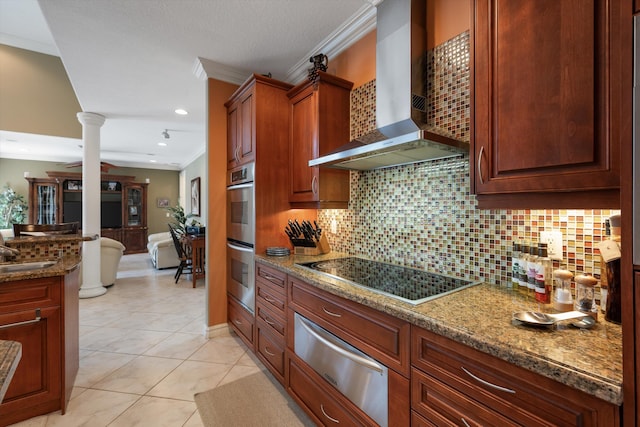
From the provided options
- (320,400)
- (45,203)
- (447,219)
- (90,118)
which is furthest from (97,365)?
(45,203)

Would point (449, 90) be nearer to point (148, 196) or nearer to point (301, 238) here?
point (301, 238)

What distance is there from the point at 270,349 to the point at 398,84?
6.67ft

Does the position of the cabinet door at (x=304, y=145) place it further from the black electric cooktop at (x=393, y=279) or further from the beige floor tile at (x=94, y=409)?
the beige floor tile at (x=94, y=409)

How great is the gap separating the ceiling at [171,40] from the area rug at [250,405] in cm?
274

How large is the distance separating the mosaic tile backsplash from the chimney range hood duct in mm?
112

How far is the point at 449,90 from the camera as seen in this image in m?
1.63

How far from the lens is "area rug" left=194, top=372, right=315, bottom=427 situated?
5.73 ft

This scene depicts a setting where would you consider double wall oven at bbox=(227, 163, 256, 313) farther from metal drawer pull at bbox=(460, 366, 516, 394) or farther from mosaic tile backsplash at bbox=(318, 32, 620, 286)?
metal drawer pull at bbox=(460, 366, 516, 394)

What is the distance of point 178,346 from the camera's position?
271 cm

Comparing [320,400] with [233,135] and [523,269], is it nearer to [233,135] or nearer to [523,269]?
[523,269]

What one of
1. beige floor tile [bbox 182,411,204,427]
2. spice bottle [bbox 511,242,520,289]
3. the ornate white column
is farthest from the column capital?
spice bottle [bbox 511,242,520,289]

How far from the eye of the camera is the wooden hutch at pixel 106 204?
724 centimetres

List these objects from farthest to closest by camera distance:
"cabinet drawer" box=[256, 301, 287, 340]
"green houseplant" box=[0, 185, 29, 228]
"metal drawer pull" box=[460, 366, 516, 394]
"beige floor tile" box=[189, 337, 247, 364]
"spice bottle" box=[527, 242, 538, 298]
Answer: "green houseplant" box=[0, 185, 29, 228] < "beige floor tile" box=[189, 337, 247, 364] < "cabinet drawer" box=[256, 301, 287, 340] < "spice bottle" box=[527, 242, 538, 298] < "metal drawer pull" box=[460, 366, 516, 394]

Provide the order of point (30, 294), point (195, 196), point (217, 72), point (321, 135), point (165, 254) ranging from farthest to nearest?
point (195, 196), point (165, 254), point (217, 72), point (321, 135), point (30, 294)
